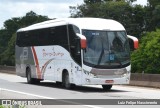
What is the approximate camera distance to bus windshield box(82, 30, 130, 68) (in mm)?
22359

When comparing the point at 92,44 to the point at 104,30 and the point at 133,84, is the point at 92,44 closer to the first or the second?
the point at 104,30

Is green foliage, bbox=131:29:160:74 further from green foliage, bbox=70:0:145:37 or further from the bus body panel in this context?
green foliage, bbox=70:0:145:37

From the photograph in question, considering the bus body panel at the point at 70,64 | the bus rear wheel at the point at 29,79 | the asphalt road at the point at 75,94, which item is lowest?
the bus rear wheel at the point at 29,79

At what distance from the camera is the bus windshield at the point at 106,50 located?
73.4 feet

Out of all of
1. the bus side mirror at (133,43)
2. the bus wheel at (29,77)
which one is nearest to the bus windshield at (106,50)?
the bus side mirror at (133,43)

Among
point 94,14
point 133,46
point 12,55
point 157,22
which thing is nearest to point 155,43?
point 133,46

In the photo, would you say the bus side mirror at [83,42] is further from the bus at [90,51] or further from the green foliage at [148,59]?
the green foliage at [148,59]

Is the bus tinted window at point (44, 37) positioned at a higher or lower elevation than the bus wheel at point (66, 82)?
higher

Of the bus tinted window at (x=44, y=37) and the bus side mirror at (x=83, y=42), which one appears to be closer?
the bus side mirror at (x=83, y=42)

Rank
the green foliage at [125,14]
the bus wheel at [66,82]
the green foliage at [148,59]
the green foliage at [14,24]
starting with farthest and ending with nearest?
the green foliage at [14,24]
the green foliage at [125,14]
the green foliage at [148,59]
the bus wheel at [66,82]

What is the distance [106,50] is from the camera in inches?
888

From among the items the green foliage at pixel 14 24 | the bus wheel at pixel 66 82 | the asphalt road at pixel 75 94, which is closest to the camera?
the asphalt road at pixel 75 94

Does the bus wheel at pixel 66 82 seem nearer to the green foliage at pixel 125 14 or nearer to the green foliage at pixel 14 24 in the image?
the green foliage at pixel 125 14

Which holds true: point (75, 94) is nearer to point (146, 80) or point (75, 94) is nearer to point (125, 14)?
point (146, 80)
